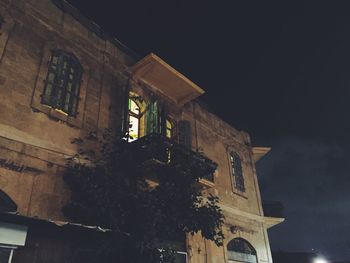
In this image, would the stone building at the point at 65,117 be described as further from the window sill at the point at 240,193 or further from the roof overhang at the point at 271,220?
the roof overhang at the point at 271,220

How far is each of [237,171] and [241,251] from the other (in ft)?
13.2

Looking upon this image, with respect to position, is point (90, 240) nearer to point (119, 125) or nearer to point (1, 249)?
point (1, 249)

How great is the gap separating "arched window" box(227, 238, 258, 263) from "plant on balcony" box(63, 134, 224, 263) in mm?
4203

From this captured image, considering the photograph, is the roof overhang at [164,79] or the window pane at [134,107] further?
the window pane at [134,107]

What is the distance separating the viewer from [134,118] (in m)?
11.3

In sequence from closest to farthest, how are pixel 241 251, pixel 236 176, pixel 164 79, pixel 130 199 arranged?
pixel 130 199 → pixel 164 79 → pixel 241 251 → pixel 236 176

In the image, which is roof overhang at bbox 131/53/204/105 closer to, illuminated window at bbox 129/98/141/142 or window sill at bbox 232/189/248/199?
illuminated window at bbox 129/98/141/142

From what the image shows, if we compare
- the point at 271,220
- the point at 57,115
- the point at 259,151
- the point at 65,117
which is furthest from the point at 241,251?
the point at 57,115

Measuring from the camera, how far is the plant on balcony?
6883 mm

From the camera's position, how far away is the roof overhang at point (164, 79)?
445 inches

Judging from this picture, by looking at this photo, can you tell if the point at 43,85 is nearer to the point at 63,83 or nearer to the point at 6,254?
the point at 63,83

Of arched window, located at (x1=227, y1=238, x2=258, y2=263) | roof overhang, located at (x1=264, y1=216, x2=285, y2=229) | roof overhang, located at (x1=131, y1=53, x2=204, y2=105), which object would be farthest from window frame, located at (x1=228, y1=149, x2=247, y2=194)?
roof overhang, located at (x1=131, y1=53, x2=204, y2=105)

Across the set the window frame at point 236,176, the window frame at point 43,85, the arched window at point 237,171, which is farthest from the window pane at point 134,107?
the arched window at point 237,171

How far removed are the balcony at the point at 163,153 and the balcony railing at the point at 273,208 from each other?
8.03m
